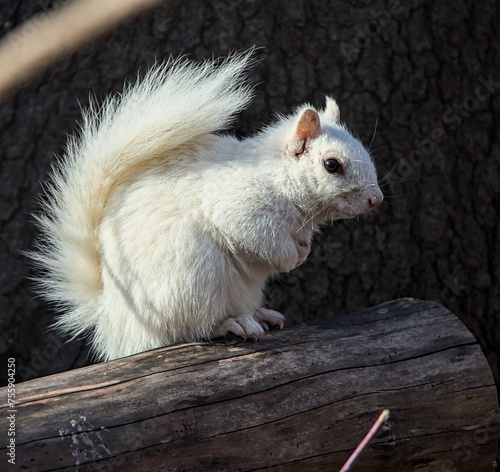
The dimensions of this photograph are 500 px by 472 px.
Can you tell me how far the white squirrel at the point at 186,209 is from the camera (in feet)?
5.08

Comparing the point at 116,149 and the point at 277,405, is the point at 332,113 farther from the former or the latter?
the point at 277,405

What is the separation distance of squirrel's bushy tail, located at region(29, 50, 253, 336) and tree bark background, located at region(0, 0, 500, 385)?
652mm

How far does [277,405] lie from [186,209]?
528 millimetres

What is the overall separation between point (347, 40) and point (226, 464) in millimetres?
1689

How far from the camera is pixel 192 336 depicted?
1605mm

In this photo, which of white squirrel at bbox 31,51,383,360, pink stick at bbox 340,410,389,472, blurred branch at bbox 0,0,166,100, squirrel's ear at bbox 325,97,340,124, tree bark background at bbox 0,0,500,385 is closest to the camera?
pink stick at bbox 340,410,389,472

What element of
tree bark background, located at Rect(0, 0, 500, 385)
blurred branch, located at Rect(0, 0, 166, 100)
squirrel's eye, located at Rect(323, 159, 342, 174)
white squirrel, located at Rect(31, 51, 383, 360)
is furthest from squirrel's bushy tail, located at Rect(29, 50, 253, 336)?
tree bark background, located at Rect(0, 0, 500, 385)

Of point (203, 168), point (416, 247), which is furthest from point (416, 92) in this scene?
point (203, 168)

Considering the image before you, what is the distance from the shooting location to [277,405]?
4.68ft

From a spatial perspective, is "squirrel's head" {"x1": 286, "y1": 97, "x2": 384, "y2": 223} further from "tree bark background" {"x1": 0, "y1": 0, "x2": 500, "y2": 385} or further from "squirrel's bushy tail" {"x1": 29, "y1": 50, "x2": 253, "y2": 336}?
"tree bark background" {"x1": 0, "y1": 0, "x2": 500, "y2": 385}

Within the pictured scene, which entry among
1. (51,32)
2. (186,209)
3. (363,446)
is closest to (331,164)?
(186,209)

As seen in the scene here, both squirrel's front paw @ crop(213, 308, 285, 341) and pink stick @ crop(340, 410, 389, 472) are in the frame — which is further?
squirrel's front paw @ crop(213, 308, 285, 341)

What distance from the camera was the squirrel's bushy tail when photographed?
5.31 feet

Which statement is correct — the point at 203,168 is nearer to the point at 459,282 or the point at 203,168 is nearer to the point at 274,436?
the point at 274,436
